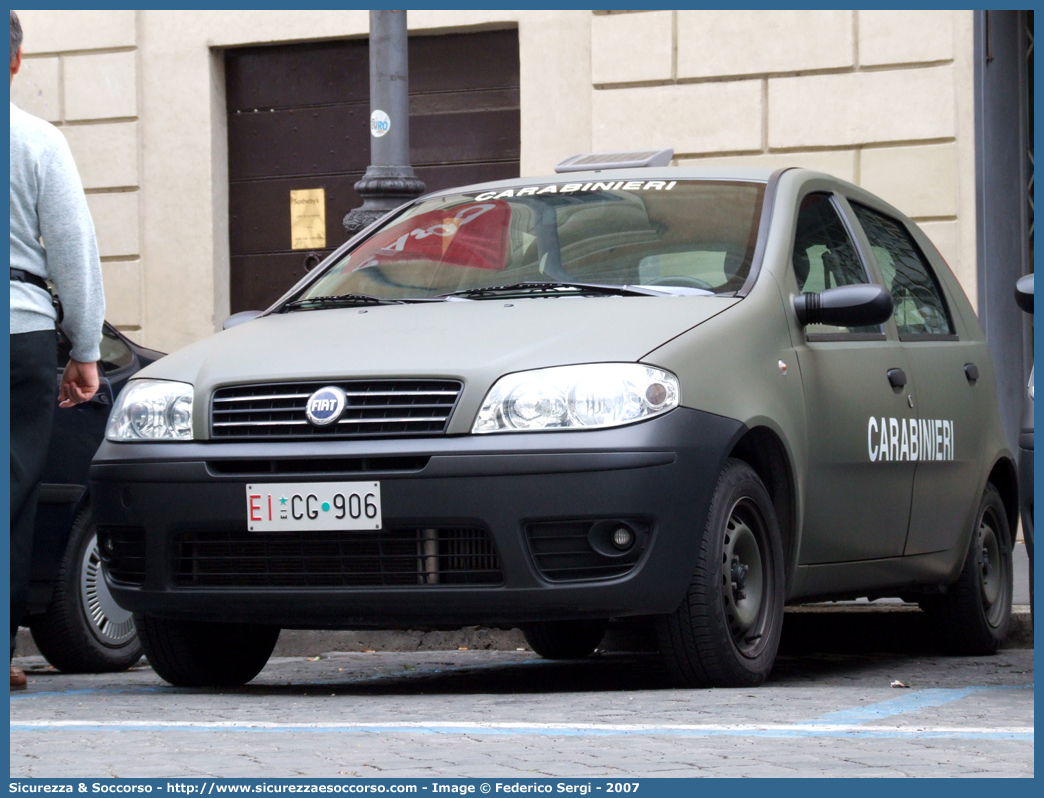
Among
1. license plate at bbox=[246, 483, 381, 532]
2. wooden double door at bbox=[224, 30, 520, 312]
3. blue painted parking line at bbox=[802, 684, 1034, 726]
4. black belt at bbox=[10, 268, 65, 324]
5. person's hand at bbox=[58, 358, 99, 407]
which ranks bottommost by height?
blue painted parking line at bbox=[802, 684, 1034, 726]

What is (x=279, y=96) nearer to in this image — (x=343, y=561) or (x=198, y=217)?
(x=198, y=217)

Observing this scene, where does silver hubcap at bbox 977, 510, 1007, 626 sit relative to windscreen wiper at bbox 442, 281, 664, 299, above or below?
below

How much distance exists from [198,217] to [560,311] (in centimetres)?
828

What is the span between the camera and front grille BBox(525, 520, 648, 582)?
4992 mm

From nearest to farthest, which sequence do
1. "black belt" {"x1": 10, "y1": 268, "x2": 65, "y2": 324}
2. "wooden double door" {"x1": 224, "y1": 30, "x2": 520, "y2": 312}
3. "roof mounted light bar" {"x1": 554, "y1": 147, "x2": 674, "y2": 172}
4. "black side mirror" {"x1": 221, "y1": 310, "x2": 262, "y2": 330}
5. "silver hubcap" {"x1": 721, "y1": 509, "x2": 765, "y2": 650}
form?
"silver hubcap" {"x1": 721, "y1": 509, "x2": 765, "y2": 650}
"black belt" {"x1": 10, "y1": 268, "x2": 65, "y2": 324}
"black side mirror" {"x1": 221, "y1": 310, "x2": 262, "y2": 330}
"roof mounted light bar" {"x1": 554, "y1": 147, "x2": 674, "y2": 172}
"wooden double door" {"x1": 224, "y1": 30, "x2": 520, "y2": 312}

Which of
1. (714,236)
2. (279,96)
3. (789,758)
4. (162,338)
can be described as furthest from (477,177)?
(789,758)

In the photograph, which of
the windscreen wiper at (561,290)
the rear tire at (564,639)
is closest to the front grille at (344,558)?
the windscreen wiper at (561,290)

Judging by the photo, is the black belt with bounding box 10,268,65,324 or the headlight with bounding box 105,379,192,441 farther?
the black belt with bounding box 10,268,65,324

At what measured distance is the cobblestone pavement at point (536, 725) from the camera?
3785 millimetres

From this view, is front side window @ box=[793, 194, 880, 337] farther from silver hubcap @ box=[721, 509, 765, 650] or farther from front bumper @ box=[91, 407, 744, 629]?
front bumper @ box=[91, 407, 744, 629]

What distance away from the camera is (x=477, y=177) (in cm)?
1266

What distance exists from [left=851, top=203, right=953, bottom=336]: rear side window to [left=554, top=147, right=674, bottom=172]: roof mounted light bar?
776 millimetres

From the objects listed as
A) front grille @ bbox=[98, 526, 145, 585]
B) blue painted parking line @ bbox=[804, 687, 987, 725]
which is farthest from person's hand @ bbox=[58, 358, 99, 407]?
Result: blue painted parking line @ bbox=[804, 687, 987, 725]

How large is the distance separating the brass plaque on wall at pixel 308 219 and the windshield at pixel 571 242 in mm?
6722
